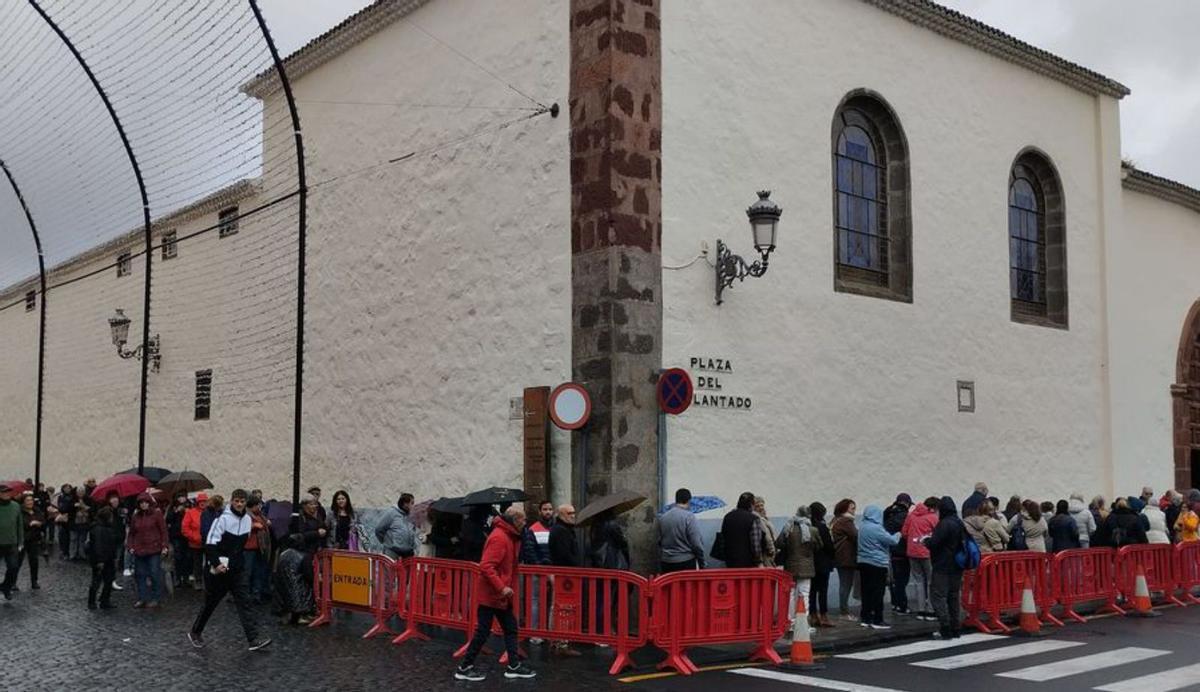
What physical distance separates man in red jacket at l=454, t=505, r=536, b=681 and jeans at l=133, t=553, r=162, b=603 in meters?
6.39

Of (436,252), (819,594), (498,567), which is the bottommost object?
(819,594)

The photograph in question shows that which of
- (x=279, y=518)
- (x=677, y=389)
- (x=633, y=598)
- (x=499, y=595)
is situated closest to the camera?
(x=499, y=595)

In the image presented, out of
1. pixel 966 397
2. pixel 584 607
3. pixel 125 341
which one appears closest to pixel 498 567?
pixel 584 607

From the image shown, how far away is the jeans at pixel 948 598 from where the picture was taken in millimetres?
12672

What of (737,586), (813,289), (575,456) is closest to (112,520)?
(575,456)

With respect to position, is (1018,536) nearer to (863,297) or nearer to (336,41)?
(863,297)

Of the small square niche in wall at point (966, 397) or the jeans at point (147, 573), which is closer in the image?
the jeans at point (147, 573)

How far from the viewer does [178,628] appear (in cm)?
1308

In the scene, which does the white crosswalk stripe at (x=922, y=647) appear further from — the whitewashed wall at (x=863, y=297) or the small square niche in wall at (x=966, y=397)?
the small square niche in wall at (x=966, y=397)

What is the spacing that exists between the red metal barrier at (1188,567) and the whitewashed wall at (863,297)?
2.60 metres

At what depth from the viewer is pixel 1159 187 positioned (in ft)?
72.9

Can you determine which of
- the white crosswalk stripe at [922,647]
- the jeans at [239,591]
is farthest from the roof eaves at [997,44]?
the jeans at [239,591]

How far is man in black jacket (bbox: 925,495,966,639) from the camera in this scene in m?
12.6

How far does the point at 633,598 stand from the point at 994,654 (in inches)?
137
